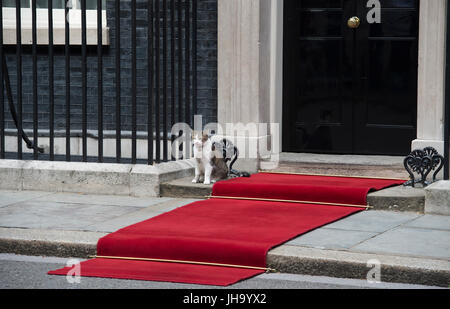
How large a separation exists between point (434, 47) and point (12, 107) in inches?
181

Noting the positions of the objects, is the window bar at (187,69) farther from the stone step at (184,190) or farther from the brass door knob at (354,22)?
the brass door knob at (354,22)

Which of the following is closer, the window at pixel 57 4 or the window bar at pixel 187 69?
the window bar at pixel 187 69

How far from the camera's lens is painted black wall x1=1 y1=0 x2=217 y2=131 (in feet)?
33.6

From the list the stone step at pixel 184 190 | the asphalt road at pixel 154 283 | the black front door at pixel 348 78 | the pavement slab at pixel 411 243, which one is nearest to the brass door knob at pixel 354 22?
the black front door at pixel 348 78

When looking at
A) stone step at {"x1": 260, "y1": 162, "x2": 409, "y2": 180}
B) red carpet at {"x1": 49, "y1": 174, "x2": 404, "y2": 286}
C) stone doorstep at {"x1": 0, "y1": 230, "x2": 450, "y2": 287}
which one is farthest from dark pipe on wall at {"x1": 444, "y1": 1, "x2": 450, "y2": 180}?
stone doorstep at {"x1": 0, "y1": 230, "x2": 450, "y2": 287}

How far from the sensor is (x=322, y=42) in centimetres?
1038

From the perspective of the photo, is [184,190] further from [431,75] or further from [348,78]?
[431,75]

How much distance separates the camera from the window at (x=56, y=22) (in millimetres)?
10766

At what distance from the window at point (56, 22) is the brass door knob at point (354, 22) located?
8.85ft

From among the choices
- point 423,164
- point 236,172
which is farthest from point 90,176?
point 423,164

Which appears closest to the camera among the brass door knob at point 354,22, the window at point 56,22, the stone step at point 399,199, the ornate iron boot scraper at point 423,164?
the stone step at point 399,199

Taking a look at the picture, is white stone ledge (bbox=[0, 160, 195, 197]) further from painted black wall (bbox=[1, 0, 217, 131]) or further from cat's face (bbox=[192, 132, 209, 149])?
painted black wall (bbox=[1, 0, 217, 131])

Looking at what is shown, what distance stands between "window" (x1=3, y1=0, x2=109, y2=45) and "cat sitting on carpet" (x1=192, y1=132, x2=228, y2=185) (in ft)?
7.22

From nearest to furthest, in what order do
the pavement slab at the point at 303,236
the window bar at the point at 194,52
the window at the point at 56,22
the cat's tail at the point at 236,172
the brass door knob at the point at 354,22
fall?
the pavement slab at the point at 303,236 < the cat's tail at the point at 236,172 < the window bar at the point at 194,52 < the brass door knob at the point at 354,22 < the window at the point at 56,22
